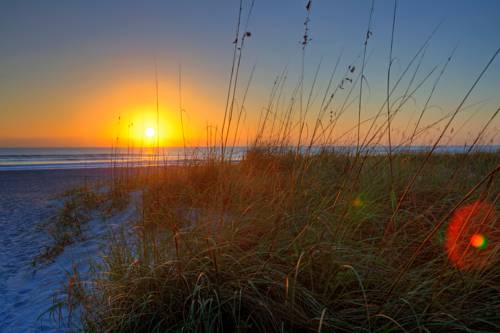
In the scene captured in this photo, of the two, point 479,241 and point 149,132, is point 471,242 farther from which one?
point 149,132

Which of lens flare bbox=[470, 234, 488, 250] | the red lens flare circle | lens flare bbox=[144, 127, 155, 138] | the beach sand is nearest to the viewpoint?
the red lens flare circle

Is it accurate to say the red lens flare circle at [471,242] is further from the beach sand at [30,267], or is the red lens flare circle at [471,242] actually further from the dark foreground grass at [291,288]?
the beach sand at [30,267]

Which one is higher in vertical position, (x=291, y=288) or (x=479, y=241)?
(x=479, y=241)

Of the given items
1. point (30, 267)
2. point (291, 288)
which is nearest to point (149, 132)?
point (30, 267)

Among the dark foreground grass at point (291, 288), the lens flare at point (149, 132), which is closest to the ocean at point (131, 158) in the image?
the lens flare at point (149, 132)

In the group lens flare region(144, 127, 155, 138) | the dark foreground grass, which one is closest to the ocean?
lens flare region(144, 127, 155, 138)

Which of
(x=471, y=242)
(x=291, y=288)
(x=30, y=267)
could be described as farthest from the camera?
(x=30, y=267)

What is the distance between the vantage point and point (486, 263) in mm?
1139

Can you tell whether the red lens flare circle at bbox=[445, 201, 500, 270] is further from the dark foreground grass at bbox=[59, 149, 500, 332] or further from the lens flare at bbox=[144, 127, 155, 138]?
the lens flare at bbox=[144, 127, 155, 138]

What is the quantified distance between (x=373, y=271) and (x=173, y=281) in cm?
87

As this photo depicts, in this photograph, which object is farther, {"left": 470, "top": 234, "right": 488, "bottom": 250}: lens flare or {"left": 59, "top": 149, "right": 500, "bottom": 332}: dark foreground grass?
{"left": 470, "top": 234, "right": 488, "bottom": 250}: lens flare

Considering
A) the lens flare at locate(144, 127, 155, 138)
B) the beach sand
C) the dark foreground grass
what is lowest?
the beach sand

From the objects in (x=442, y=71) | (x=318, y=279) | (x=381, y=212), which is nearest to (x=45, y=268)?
(x=318, y=279)

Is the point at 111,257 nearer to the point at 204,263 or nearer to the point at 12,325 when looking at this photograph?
the point at 12,325
